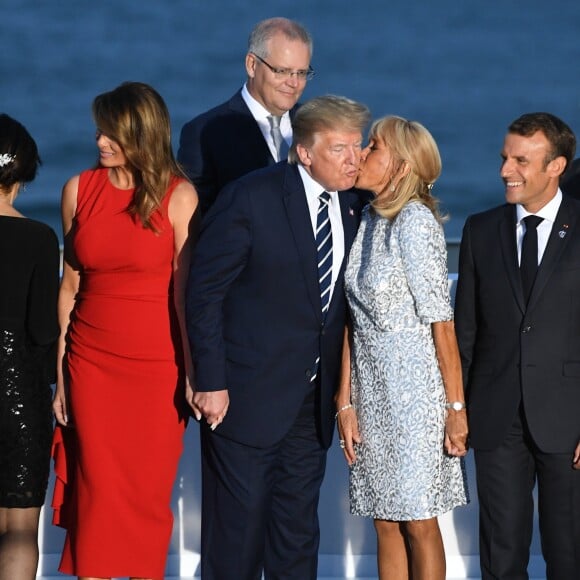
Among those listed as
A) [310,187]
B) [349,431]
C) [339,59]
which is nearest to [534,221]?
[310,187]

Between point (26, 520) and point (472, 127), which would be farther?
point (472, 127)

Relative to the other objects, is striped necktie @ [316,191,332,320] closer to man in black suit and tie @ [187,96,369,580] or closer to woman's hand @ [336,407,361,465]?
man in black suit and tie @ [187,96,369,580]

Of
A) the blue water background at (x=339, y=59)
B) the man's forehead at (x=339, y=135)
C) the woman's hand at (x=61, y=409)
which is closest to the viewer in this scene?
the man's forehead at (x=339, y=135)

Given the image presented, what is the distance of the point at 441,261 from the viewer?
2.82 m

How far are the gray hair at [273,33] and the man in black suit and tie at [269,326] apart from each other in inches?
22.2

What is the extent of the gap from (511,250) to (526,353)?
24 centimetres

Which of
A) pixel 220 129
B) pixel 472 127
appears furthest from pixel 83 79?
pixel 220 129

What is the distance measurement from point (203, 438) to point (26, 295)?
0.54 meters

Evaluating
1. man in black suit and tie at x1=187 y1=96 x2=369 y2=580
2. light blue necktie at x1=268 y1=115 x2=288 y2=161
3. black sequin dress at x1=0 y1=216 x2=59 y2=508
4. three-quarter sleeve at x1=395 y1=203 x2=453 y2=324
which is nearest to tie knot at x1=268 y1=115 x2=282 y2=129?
light blue necktie at x1=268 y1=115 x2=288 y2=161

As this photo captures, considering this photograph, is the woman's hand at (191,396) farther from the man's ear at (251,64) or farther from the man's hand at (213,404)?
the man's ear at (251,64)

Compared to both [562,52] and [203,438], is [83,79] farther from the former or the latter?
[203,438]

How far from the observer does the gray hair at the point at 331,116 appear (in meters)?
2.78

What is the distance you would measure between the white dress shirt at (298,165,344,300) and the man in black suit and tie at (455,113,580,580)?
0.97 ft

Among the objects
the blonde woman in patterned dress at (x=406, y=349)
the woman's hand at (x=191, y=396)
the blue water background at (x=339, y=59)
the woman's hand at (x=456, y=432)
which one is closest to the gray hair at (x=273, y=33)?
the blonde woman in patterned dress at (x=406, y=349)
